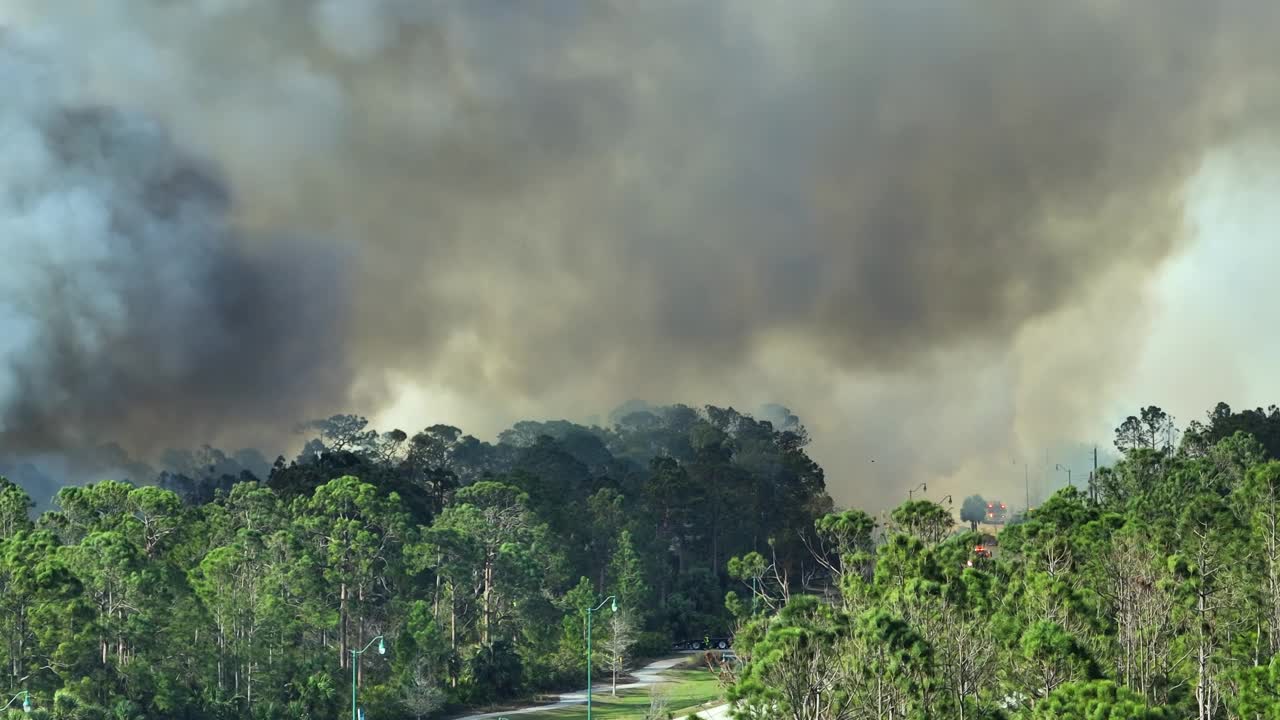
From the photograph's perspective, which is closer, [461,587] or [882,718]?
[882,718]

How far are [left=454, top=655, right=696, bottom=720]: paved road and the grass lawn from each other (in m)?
1.18

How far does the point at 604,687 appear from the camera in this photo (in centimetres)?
14088

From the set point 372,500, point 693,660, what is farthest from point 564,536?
point 372,500

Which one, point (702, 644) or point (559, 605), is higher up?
point (559, 605)

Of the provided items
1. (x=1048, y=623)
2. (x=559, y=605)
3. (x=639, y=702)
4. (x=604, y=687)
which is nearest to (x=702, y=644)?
(x=559, y=605)

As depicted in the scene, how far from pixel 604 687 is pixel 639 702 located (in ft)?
41.9

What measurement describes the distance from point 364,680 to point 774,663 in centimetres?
6812

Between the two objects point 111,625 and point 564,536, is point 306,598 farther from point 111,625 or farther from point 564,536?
point 564,536

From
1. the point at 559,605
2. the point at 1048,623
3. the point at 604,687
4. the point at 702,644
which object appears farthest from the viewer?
the point at 702,644

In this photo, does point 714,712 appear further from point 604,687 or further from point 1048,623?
point 1048,623

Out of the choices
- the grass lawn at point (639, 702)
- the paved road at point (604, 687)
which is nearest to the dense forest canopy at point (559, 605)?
the paved road at point (604, 687)

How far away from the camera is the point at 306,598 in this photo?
110812mm

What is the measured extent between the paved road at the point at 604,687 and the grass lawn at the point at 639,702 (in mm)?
1175

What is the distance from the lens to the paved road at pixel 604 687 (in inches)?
4786
